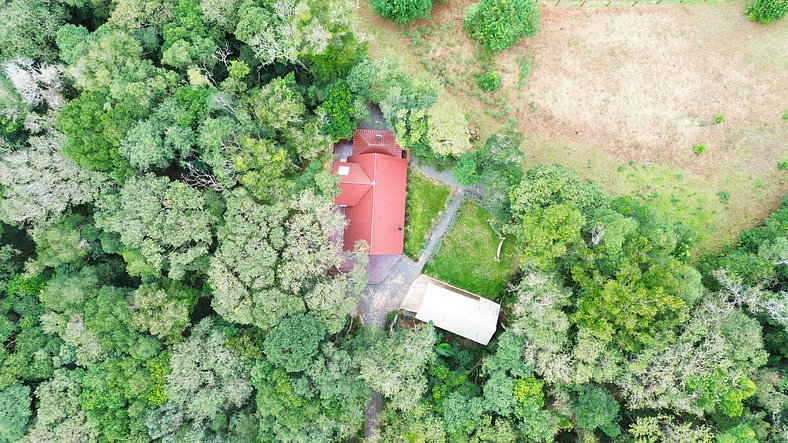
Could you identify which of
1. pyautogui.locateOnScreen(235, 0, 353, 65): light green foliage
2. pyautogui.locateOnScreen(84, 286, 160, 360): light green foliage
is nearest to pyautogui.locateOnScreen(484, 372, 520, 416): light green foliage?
pyautogui.locateOnScreen(84, 286, 160, 360): light green foliage

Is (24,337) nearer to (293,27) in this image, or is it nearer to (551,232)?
(293,27)

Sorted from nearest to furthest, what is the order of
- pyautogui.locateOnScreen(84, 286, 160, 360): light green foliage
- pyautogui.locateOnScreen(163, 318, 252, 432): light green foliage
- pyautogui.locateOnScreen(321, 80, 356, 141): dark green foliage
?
pyautogui.locateOnScreen(163, 318, 252, 432): light green foliage → pyautogui.locateOnScreen(84, 286, 160, 360): light green foliage → pyautogui.locateOnScreen(321, 80, 356, 141): dark green foliage

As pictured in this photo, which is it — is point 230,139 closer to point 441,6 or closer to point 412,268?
point 412,268

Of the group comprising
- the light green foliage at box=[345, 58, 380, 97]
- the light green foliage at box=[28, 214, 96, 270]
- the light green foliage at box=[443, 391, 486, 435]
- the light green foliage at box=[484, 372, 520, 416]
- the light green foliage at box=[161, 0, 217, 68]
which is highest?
the light green foliage at box=[161, 0, 217, 68]

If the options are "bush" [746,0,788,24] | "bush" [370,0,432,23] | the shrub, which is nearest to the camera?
"bush" [746,0,788,24]

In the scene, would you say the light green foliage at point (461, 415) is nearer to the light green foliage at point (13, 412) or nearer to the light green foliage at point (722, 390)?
the light green foliage at point (722, 390)

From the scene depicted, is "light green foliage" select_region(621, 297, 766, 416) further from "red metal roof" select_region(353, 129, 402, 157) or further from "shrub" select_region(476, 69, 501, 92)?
"red metal roof" select_region(353, 129, 402, 157)

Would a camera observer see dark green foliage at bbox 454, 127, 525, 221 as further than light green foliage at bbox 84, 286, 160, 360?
Yes

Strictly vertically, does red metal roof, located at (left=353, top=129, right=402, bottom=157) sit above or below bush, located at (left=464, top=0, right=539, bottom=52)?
below
